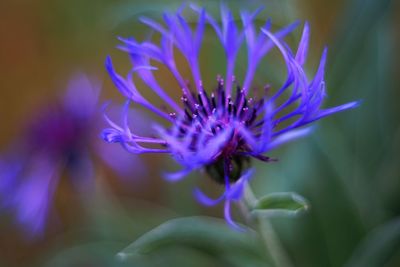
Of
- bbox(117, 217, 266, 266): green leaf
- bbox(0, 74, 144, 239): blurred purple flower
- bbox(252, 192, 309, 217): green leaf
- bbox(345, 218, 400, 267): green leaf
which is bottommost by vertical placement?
bbox(345, 218, 400, 267): green leaf

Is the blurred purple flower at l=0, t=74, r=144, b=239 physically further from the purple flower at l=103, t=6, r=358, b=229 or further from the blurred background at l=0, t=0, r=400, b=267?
the purple flower at l=103, t=6, r=358, b=229

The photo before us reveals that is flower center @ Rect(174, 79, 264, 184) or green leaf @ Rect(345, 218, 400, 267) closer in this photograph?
flower center @ Rect(174, 79, 264, 184)

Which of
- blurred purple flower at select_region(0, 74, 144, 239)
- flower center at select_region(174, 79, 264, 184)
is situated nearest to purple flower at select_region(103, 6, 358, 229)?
flower center at select_region(174, 79, 264, 184)

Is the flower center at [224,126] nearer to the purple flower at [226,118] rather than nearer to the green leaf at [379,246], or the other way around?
the purple flower at [226,118]

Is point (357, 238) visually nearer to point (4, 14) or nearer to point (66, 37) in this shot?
point (66, 37)

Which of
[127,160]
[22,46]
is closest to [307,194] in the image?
[127,160]

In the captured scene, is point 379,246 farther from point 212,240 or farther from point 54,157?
point 54,157
